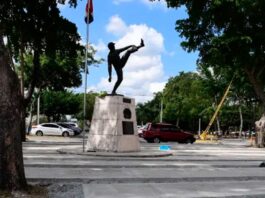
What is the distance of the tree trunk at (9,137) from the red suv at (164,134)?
106 ft

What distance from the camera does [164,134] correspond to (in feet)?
141

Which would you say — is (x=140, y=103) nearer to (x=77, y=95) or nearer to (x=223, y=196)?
(x=77, y=95)

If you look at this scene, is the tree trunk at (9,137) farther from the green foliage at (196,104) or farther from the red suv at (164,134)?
the green foliage at (196,104)

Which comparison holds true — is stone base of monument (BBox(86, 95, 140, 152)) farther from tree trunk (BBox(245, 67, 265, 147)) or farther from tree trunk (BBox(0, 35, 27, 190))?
tree trunk (BBox(245, 67, 265, 147))

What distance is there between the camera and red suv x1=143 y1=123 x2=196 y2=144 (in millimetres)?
42750

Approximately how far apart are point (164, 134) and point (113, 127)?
2046 cm

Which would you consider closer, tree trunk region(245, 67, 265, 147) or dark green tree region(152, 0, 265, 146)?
dark green tree region(152, 0, 265, 146)

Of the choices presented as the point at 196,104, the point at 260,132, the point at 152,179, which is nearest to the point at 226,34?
the point at 260,132

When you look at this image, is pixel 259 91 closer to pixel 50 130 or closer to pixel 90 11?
pixel 90 11

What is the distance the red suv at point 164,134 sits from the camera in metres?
42.8

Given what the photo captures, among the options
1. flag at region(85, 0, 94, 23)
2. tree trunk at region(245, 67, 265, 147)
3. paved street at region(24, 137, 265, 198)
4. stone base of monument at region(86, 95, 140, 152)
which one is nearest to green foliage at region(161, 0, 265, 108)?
tree trunk at region(245, 67, 265, 147)

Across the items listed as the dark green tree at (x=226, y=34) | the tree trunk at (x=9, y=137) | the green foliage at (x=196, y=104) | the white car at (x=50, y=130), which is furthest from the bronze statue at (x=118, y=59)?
the green foliage at (x=196, y=104)

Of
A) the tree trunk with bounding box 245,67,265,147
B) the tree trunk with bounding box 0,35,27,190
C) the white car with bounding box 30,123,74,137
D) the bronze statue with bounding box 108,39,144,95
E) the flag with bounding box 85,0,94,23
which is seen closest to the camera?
the tree trunk with bounding box 0,35,27,190

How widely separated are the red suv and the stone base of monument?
62.1 ft
